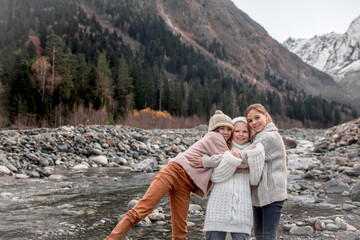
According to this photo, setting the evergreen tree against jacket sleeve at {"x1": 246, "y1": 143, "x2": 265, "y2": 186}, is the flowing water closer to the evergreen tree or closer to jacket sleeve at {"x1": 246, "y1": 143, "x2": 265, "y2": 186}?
jacket sleeve at {"x1": 246, "y1": 143, "x2": 265, "y2": 186}

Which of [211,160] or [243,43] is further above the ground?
[243,43]

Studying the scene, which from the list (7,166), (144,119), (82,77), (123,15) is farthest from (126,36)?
(7,166)

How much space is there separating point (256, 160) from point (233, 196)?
1.33 ft

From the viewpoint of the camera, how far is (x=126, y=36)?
91375mm

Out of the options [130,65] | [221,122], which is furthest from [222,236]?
[130,65]

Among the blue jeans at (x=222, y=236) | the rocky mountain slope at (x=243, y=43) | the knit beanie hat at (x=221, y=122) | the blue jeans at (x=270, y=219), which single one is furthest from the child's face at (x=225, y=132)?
the rocky mountain slope at (x=243, y=43)

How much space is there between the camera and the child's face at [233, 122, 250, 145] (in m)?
3.16

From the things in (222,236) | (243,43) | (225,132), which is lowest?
(222,236)

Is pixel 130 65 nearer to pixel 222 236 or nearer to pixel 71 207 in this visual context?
pixel 71 207

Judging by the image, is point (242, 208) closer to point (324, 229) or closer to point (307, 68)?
point (324, 229)

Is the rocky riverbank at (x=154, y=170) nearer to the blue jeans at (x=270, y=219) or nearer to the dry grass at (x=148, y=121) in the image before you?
the blue jeans at (x=270, y=219)

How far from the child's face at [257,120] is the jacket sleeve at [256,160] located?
30cm

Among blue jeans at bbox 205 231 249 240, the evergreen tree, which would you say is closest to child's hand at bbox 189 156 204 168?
blue jeans at bbox 205 231 249 240

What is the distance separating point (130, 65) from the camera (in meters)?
56.5
